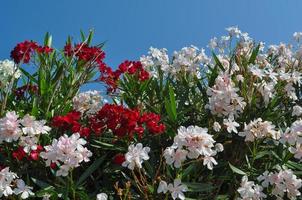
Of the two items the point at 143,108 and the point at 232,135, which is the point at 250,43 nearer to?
the point at 143,108

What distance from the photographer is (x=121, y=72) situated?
3928mm

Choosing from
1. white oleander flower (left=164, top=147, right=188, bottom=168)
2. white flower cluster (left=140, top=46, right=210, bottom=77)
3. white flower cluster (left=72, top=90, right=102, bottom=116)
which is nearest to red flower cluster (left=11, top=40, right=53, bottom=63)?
white flower cluster (left=72, top=90, right=102, bottom=116)

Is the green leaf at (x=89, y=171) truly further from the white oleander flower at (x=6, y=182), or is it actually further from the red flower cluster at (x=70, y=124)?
the white oleander flower at (x=6, y=182)

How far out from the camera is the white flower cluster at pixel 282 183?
2.72 metres

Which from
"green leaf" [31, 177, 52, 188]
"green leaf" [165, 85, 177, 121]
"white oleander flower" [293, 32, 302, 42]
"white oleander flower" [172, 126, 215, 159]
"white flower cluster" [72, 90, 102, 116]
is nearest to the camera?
"white oleander flower" [172, 126, 215, 159]

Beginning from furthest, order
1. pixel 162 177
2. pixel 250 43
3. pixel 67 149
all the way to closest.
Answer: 1. pixel 250 43
2. pixel 162 177
3. pixel 67 149

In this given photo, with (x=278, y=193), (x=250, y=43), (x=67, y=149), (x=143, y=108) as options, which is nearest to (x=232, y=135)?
(x=278, y=193)

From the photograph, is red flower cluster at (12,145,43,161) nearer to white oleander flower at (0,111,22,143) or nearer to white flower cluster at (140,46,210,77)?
white oleander flower at (0,111,22,143)

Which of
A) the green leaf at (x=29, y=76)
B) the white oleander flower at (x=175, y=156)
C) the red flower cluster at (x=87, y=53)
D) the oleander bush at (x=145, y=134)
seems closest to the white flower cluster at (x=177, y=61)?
the oleander bush at (x=145, y=134)

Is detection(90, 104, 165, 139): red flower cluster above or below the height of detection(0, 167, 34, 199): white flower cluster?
above

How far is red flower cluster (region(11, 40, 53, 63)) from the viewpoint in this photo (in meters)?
3.79

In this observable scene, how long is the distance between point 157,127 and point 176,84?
1.01 m

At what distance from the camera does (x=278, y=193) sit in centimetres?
277

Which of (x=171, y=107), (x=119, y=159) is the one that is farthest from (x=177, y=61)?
(x=119, y=159)
